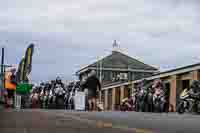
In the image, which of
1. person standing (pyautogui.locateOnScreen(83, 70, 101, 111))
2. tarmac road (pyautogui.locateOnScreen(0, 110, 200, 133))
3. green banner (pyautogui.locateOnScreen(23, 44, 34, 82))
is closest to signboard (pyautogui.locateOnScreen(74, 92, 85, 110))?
person standing (pyautogui.locateOnScreen(83, 70, 101, 111))

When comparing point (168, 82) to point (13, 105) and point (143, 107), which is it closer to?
point (143, 107)

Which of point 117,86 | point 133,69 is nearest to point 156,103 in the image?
point 117,86

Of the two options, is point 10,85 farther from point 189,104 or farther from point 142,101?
point 189,104

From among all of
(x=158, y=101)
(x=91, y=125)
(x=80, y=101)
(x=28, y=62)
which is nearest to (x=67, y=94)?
(x=28, y=62)

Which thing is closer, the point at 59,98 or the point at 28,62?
the point at 59,98

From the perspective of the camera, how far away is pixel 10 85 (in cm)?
1563

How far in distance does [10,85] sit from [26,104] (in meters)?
2.93

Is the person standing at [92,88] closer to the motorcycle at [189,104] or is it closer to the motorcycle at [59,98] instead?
the motorcycle at [189,104]

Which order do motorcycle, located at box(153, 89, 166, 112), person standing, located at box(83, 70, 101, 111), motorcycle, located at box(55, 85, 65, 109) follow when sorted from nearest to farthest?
person standing, located at box(83, 70, 101, 111), motorcycle, located at box(153, 89, 166, 112), motorcycle, located at box(55, 85, 65, 109)

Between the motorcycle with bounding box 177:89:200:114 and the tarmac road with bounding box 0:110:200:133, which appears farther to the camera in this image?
the motorcycle with bounding box 177:89:200:114

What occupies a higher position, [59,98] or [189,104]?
[59,98]

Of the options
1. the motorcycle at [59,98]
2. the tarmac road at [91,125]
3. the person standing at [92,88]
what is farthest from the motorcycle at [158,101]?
the tarmac road at [91,125]

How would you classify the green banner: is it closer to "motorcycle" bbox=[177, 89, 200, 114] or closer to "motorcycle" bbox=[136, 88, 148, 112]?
"motorcycle" bbox=[136, 88, 148, 112]

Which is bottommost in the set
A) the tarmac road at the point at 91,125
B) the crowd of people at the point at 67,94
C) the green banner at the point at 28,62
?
the tarmac road at the point at 91,125
